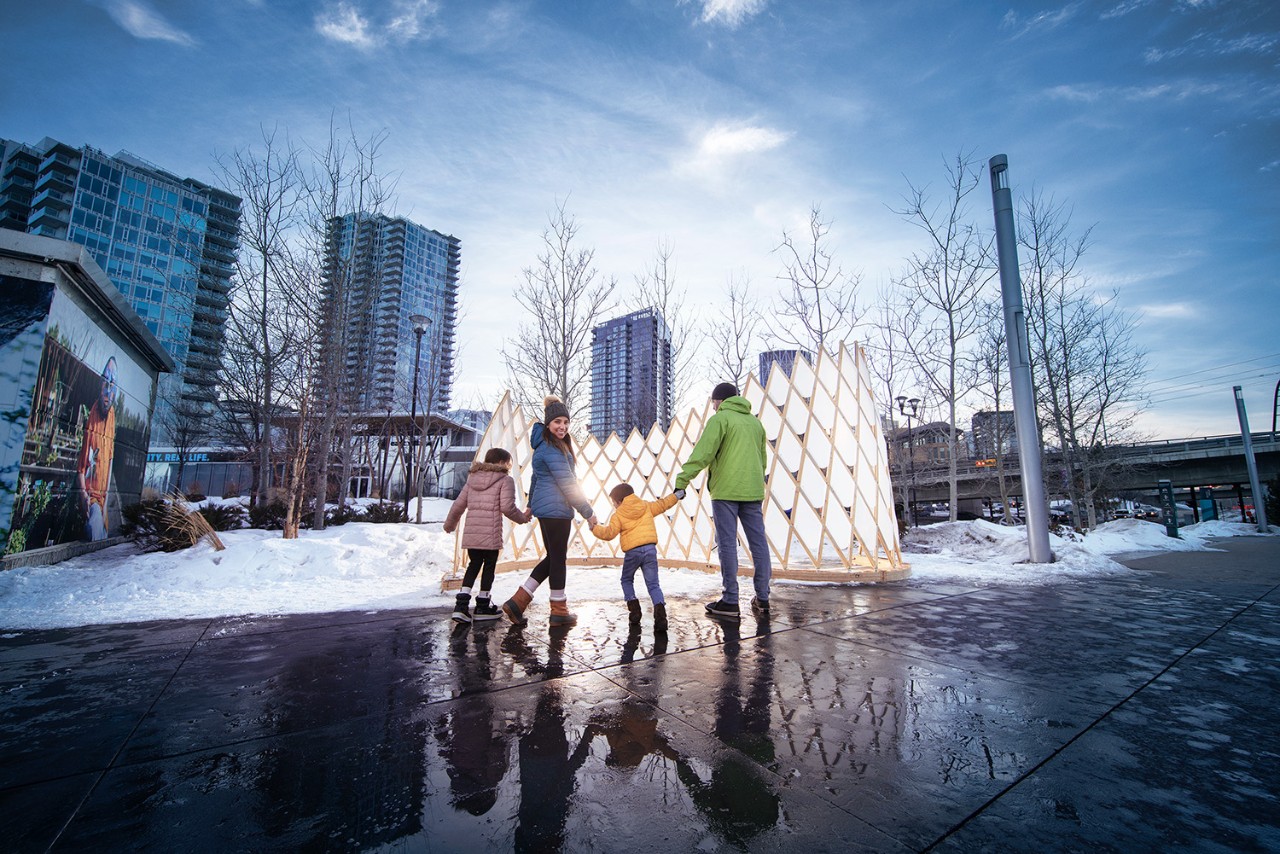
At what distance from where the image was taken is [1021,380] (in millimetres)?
6109

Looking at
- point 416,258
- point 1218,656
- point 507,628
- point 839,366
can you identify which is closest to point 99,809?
point 507,628

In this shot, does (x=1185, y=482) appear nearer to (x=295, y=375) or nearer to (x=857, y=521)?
(x=857, y=521)

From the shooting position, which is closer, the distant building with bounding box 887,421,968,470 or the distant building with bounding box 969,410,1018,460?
the distant building with bounding box 969,410,1018,460

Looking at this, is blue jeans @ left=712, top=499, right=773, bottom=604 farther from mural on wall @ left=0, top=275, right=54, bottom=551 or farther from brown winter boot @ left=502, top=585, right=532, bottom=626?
mural on wall @ left=0, top=275, right=54, bottom=551

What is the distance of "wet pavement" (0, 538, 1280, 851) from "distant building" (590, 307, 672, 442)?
10.2 m

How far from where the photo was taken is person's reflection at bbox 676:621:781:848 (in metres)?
1.11

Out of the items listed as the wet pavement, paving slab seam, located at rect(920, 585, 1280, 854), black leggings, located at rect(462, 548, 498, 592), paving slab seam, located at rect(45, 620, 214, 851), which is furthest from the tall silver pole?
paving slab seam, located at rect(45, 620, 214, 851)

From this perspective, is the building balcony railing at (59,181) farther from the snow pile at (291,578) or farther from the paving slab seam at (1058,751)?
the paving slab seam at (1058,751)

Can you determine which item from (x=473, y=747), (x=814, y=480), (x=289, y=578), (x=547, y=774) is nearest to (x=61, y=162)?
(x=289, y=578)

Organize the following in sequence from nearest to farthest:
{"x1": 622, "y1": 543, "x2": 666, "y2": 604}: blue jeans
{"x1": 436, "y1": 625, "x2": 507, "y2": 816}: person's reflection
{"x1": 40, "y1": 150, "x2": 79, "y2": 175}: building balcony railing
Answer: {"x1": 436, "y1": 625, "x2": 507, "y2": 816}: person's reflection < {"x1": 622, "y1": 543, "x2": 666, "y2": 604}: blue jeans < {"x1": 40, "y1": 150, "x2": 79, "y2": 175}: building balcony railing

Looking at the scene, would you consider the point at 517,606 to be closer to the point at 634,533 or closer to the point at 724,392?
the point at 634,533

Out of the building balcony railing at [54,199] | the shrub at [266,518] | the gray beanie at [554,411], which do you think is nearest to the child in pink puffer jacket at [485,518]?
the gray beanie at [554,411]

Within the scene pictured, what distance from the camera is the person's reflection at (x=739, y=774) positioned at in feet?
3.65

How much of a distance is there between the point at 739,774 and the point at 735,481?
2.28 meters
